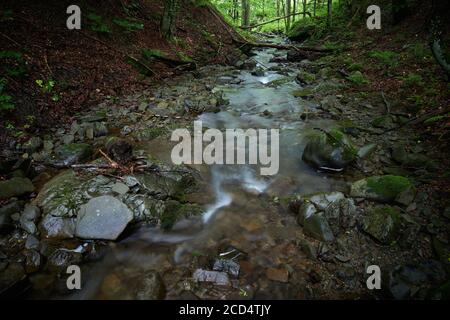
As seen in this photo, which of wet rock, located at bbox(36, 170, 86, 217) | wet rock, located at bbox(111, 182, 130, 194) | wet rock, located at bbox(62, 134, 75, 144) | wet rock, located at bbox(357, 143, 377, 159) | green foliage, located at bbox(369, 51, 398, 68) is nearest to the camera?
wet rock, located at bbox(36, 170, 86, 217)

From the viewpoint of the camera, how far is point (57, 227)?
14.4 feet

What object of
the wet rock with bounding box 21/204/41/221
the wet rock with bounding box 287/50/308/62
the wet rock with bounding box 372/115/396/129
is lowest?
the wet rock with bounding box 21/204/41/221

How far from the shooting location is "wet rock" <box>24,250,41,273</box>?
386 cm

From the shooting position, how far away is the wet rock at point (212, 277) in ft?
12.3

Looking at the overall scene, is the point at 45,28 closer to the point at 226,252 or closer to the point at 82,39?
the point at 82,39

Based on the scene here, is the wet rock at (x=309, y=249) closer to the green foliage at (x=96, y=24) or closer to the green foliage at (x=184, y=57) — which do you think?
the green foliage at (x=96, y=24)

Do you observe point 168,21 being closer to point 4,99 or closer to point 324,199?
point 4,99

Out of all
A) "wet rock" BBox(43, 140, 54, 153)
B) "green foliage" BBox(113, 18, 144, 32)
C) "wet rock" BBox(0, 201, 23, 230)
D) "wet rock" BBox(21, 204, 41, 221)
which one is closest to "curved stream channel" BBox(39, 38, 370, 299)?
"wet rock" BBox(21, 204, 41, 221)

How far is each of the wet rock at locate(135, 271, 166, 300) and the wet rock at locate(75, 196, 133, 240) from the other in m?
0.92

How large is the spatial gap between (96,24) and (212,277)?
9578 millimetres

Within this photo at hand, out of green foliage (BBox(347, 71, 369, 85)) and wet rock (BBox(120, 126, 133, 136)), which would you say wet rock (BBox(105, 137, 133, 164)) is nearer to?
wet rock (BBox(120, 126, 133, 136))

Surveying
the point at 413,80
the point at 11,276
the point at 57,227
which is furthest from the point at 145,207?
the point at 413,80
